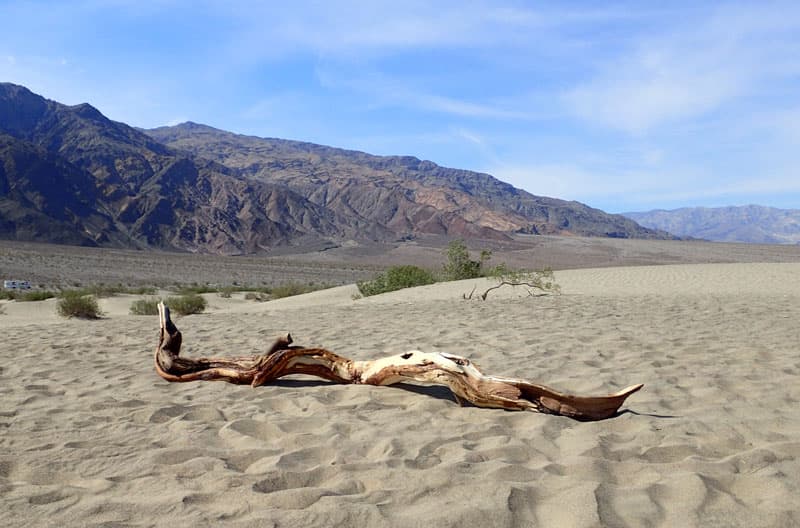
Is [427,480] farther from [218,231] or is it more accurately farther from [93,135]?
[93,135]

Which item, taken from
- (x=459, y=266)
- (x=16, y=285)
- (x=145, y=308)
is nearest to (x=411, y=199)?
(x=16, y=285)

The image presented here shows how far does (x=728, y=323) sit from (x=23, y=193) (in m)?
80.8

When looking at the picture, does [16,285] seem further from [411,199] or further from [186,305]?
[411,199]

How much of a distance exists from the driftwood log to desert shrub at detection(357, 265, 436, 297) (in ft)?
49.8

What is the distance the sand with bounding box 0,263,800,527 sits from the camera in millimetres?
2773

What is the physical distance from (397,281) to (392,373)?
16662 mm

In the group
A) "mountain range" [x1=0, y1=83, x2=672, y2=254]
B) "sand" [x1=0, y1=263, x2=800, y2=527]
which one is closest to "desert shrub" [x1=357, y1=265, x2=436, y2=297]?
"sand" [x1=0, y1=263, x2=800, y2=527]

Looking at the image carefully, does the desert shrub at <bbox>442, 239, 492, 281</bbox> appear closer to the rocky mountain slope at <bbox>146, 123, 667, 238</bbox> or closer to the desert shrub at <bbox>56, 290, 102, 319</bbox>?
the desert shrub at <bbox>56, 290, 102, 319</bbox>

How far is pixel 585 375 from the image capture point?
5.50 metres

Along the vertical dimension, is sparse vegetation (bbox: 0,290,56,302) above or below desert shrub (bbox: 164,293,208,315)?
below

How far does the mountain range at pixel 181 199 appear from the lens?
2960 inches

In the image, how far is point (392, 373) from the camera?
16.3ft

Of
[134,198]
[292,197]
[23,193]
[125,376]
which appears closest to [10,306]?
[125,376]

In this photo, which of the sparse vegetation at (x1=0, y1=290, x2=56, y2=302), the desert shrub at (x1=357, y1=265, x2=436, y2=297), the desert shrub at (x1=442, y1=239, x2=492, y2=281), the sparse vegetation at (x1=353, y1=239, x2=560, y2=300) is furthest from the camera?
the desert shrub at (x1=442, y1=239, x2=492, y2=281)
